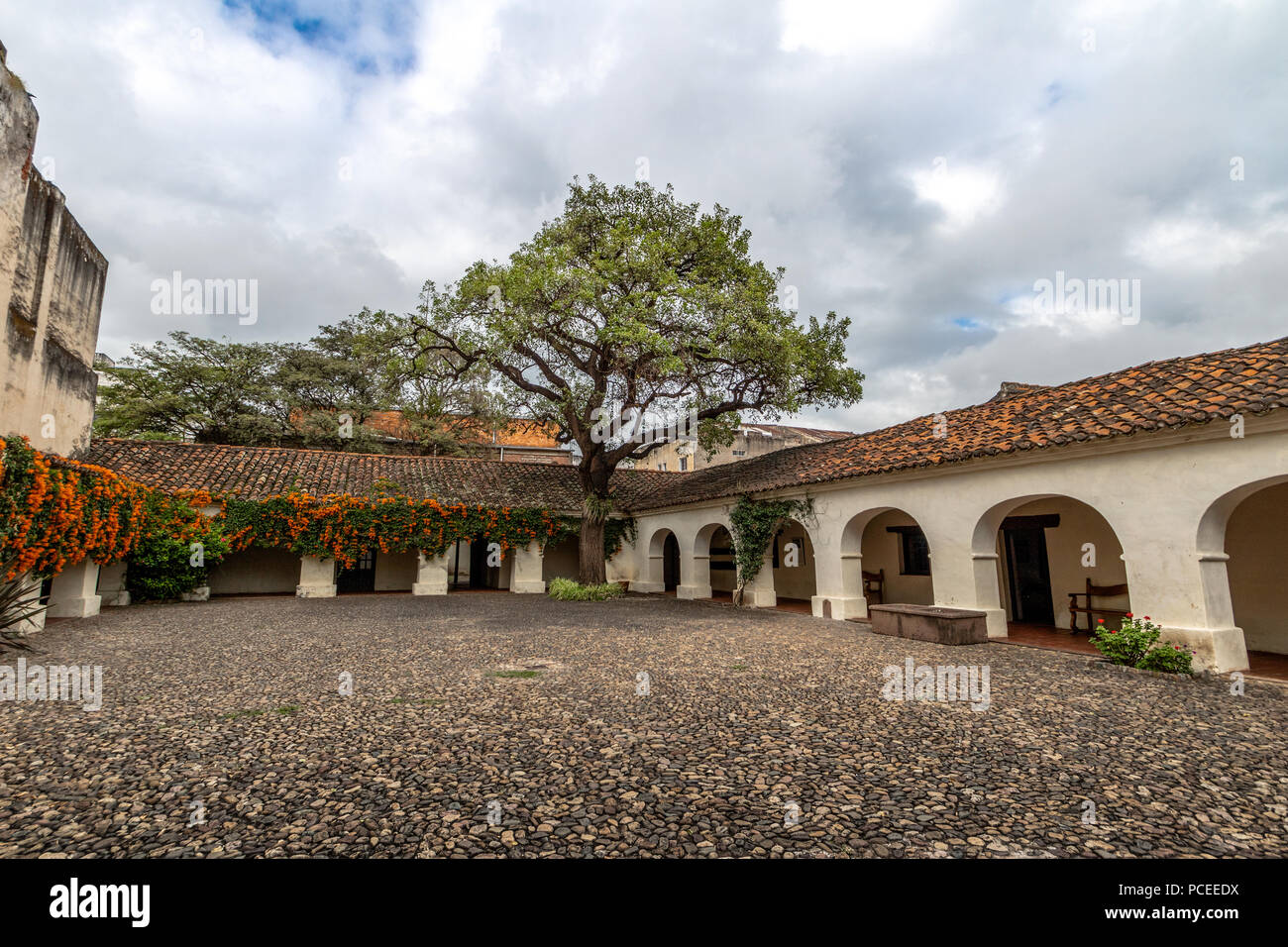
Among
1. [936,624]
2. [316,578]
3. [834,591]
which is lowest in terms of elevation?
[936,624]

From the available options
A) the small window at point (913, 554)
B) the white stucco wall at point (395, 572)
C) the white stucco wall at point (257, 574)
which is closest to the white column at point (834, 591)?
the small window at point (913, 554)

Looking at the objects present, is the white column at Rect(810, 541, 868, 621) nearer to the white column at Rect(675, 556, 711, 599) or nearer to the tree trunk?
the white column at Rect(675, 556, 711, 599)

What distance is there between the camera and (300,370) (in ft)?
84.3

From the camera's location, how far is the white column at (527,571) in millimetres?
19109

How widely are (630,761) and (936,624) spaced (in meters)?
6.85

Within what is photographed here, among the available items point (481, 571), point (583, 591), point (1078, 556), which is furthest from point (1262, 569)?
point (481, 571)

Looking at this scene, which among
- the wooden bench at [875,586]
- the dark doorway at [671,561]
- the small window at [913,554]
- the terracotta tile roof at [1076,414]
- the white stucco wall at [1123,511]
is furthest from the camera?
the dark doorway at [671,561]

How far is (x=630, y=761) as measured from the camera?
390 centimetres

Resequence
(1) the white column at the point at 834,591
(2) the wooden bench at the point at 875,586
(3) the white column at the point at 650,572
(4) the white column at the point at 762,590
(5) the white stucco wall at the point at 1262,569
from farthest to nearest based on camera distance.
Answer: (3) the white column at the point at 650,572 < (4) the white column at the point at 762,590 < (2) the wooden bench at the point at 875,586 < (1) the white column at the point at 834,591 < (5) the white stucco wall at the point at 1262,569

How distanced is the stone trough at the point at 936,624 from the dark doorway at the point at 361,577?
53.9ft

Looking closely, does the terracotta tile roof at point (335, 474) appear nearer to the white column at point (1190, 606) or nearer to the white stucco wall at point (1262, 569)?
the white column at point (1190, 606)

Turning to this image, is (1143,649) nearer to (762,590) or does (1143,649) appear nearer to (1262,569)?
(1262,569)
